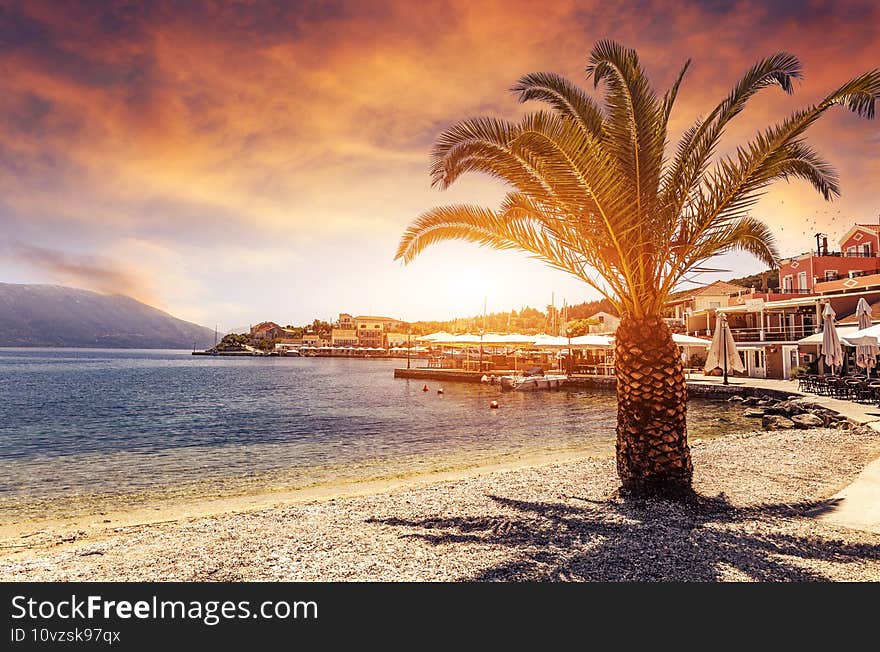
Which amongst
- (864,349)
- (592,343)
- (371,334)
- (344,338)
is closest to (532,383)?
(592,343)

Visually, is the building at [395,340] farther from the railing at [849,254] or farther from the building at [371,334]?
the railing at [849,254]

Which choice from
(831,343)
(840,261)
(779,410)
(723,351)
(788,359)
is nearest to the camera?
(831,343)

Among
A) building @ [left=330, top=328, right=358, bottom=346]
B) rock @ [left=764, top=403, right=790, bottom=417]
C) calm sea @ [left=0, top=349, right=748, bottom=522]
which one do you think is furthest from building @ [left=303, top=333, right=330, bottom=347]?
rock @ [left=764, top=403, right=790, bottom=417]

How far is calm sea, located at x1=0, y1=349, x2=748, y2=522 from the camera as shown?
36.8ft

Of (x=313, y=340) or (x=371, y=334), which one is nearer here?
(x=371, y=334)

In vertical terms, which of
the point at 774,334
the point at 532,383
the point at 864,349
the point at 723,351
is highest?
the point at 774,334

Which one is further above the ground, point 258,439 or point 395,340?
point 395,340

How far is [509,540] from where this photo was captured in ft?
17.5

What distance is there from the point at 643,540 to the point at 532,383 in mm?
30672

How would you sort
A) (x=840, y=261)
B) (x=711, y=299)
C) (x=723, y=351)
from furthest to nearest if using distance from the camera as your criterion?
(x=711, y=299) < (x=840, y=261) < (x=723, y=351)

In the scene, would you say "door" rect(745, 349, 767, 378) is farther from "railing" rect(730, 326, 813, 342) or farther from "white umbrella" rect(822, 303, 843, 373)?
"white umbrella" rect(822, 303, 843, 373)

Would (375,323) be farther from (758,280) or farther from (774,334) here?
(774,334)

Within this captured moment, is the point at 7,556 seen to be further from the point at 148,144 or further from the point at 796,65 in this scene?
the point at 796,65

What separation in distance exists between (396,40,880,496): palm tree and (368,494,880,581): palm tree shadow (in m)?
0.76
